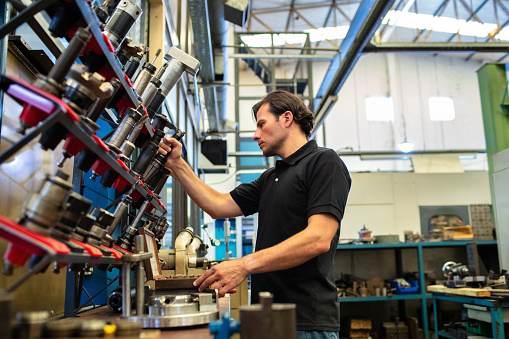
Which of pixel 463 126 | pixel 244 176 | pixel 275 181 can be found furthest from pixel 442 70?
pixel 275 181

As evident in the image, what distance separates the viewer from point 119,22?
112 centimetres

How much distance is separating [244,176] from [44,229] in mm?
6992

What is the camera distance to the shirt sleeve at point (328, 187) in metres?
1.41

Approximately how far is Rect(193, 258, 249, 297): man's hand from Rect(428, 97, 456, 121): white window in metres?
10.1

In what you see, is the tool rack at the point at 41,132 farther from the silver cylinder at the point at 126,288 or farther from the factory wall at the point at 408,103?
the factory wall at the point at 408,103

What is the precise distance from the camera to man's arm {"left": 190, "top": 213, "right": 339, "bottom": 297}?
124cm

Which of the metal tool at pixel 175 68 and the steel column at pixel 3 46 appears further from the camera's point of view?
the metal tool at pixel 175 68

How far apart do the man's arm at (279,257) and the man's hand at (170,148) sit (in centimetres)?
52

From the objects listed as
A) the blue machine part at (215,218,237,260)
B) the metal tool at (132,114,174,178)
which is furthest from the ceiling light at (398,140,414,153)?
the metal tool at (132,114,174,178)

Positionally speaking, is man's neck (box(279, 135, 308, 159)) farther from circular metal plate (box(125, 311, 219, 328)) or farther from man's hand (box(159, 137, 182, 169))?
circular metal plate (box(125, 311, 219, 328))

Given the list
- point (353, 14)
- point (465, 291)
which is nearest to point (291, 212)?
point (465, 291)

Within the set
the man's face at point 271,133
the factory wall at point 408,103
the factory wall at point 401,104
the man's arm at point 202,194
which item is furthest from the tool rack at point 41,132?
the factory wall at point 408,103

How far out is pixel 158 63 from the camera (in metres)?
2.86

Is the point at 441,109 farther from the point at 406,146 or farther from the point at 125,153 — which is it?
the point at 125,153
